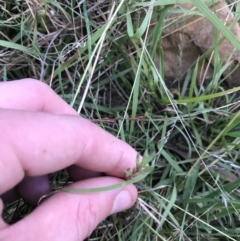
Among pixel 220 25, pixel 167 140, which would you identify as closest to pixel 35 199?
pixel 167 140

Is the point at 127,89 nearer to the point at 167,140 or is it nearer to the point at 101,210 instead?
the point at 167,140

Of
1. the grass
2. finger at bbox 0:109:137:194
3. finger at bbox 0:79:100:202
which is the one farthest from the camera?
the grass

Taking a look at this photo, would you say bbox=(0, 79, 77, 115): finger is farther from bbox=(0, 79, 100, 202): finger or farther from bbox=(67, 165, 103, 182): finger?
bbox=(67, 165, 103, 182): finger

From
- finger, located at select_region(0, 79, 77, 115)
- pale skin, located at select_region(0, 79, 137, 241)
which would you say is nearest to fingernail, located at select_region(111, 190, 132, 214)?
pale skin, located at select_region(0, 79, 137, 241)

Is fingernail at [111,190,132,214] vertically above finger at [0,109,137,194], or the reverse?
finger at [0,109,137,194]

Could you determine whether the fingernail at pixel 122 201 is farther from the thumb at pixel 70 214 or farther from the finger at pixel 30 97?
the finger at pixel 30 97

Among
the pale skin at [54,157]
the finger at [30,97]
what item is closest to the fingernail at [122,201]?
the pale skin at [54,157]
